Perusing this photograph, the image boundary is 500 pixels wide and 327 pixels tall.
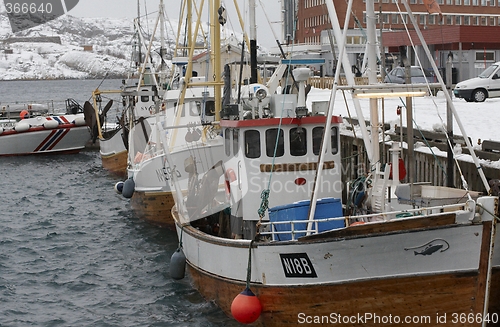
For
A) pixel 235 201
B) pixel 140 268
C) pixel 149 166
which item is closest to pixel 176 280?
pixel 140 268

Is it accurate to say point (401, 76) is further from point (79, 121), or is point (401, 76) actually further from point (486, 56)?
point (79, 121)

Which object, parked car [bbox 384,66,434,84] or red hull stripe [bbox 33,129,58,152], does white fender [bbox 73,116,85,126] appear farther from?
parked car [bbox 384,66,434,84]

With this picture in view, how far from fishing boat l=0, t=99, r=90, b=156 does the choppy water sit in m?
10.6

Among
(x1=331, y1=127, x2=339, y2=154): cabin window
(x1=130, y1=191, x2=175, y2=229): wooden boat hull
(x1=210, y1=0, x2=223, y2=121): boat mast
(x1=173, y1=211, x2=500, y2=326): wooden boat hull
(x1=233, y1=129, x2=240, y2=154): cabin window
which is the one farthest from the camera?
(x1=130, y1=191, x2=175, y2=229): wooden boat hull

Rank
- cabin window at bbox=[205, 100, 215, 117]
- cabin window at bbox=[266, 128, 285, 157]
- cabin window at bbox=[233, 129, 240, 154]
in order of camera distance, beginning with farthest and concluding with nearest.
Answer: cabin window at bbox=[205, 100, 215, 117] < cabin window at bbox=[233, 129, 240, 154] < cabin window at bbox=[266, 128, 285, 157]

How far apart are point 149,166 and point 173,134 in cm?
112

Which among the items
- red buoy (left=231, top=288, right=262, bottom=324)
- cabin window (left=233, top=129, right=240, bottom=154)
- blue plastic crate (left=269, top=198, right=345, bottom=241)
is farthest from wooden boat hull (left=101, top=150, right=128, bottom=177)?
red buoy (left=231, top=288, right=262, bottom=324)

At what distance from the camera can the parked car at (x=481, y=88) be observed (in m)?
27.9

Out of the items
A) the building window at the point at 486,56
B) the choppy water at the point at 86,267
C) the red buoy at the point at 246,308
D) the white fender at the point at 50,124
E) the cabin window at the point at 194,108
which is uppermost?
the building window at the point at 486,56

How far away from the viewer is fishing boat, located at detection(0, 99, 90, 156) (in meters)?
38.8

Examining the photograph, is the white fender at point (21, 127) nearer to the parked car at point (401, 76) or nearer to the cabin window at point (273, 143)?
the parked car at point (401, 76)

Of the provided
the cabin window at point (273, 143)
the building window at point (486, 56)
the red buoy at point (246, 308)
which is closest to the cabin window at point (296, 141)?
the cabin window at point (273, 143)

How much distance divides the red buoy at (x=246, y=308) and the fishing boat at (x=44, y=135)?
2960 cm

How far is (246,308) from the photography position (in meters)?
10.9
